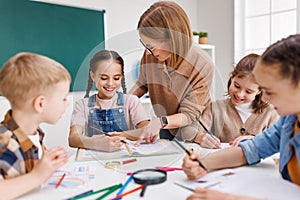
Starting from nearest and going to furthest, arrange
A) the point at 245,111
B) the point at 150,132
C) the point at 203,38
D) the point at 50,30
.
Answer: the point at 150,132 → the point at 245,111 → the point at 50,30 → the point at 203,38

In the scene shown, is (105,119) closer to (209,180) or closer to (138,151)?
(138,151)

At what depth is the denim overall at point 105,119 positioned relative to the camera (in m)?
1.20

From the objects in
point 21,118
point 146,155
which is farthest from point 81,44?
point 21,118

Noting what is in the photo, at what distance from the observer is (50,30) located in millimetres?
2379

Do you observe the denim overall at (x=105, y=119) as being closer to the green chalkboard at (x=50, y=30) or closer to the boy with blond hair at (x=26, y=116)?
the boy with blond hair at (x=26, y=116)

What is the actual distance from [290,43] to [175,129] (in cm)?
63

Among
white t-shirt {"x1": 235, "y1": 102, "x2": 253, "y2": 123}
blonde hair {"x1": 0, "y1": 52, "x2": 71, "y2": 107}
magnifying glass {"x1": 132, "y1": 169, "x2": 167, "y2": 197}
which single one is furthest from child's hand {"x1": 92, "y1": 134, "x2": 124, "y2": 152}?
white t-shirt {"x1": 235, "y1": 102, "x2": 253, "y2": 123}

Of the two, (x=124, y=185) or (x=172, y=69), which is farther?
(x=172, y=69)

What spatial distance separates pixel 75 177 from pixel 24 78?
0.30 m

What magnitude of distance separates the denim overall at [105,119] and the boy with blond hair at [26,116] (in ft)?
1.37

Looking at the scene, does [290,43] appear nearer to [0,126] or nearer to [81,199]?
[81,199]

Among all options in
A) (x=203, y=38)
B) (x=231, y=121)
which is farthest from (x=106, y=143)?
(x=203, y=38)

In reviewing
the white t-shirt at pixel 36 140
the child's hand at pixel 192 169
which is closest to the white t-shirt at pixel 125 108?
the white t-shirt at pixel 36 140

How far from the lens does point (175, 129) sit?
122 cm
